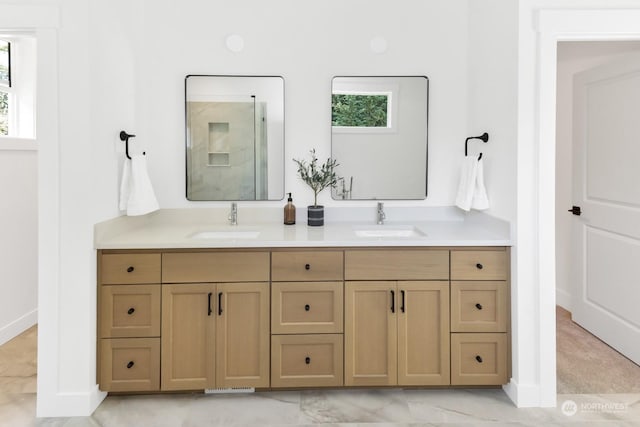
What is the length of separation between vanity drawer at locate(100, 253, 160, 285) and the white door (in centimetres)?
277

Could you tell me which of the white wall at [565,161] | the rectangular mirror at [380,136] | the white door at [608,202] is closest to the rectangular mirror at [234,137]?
the rectangular mirror at [380,136]

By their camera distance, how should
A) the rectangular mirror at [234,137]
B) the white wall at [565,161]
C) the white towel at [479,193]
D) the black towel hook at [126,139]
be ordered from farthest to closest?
1. the white wall at [565,161]
2. the rectangular mirror at [234,137]
3. the white towel at [479,193]
4. the black towel hook at [126,139]

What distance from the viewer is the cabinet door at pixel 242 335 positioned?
82.8 inches

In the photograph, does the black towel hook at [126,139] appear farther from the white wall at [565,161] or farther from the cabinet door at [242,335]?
the white wall at [565,161]

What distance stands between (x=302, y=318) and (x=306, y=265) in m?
0.27

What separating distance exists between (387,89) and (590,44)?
1.68 meters

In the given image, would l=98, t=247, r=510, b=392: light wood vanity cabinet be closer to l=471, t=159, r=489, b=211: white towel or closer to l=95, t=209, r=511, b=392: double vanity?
l=95, t=209, r=511, b=392: double vanity

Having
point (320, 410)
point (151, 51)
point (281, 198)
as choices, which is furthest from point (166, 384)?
point (151, 51)

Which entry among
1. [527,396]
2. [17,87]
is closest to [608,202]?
[527,396]

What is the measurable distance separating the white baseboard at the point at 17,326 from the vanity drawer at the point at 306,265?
2127mm

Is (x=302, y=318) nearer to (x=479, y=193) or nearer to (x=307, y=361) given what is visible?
(x=307, y=361)

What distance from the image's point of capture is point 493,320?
214 cm

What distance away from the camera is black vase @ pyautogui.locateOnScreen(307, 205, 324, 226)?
2.56 meters

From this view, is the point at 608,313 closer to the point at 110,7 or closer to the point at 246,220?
the point at 246,220
